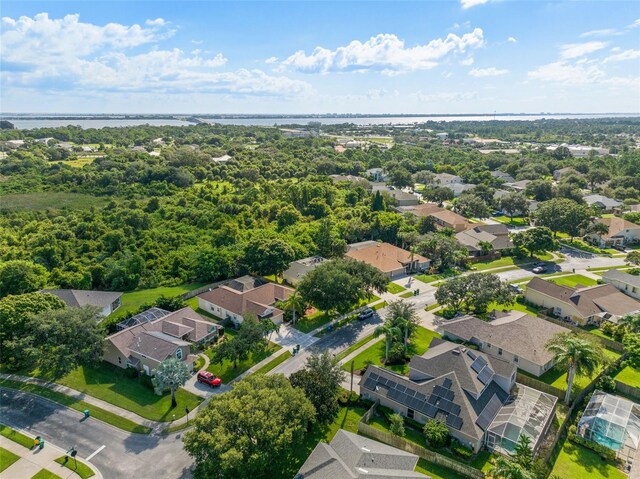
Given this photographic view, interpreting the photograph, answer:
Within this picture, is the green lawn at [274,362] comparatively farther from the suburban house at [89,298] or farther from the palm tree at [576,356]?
the palm tree at [576,356]

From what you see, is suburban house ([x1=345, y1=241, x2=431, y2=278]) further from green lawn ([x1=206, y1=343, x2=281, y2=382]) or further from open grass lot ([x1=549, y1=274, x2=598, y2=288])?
green lawn ([x1=206, y1=343, x2=281, y2=382])

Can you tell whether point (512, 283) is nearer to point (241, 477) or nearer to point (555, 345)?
point (555, 345)

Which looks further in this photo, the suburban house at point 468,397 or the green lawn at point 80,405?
the green lawn at point 80,405

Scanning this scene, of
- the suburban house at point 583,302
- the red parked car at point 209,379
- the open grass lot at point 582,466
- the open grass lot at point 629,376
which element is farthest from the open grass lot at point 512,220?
the red parked car at point 209,379

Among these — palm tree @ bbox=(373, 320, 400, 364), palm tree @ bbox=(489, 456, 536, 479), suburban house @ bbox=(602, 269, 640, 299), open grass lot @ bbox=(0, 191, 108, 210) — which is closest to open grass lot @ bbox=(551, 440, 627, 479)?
palm tree @ bbox=(489, 456, 536, 479)

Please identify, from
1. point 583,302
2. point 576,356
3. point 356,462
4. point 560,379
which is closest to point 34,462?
point 356,462

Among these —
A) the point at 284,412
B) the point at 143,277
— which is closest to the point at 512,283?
the point at 284,412

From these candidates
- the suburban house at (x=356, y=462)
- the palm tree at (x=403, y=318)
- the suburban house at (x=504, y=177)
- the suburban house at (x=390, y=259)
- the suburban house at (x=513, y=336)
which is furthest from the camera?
the suburban house at (x=504, y=177)
